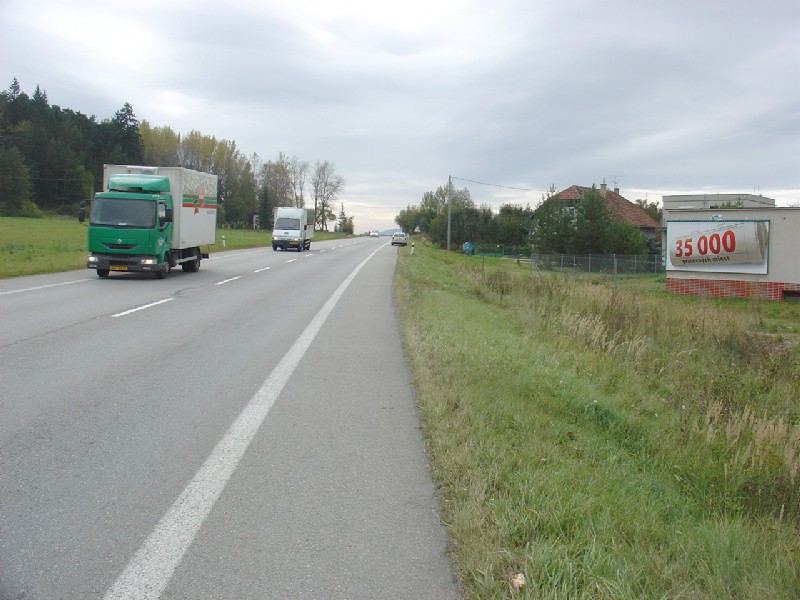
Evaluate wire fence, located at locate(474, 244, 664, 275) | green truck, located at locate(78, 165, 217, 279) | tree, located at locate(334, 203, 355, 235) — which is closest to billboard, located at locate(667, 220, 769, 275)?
wire fence, located at locate(474, 244, 664, 275)

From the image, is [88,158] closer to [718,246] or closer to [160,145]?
[160,145]

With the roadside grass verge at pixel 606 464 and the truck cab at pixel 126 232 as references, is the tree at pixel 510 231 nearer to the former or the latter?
the truck cab at pixel 126 232

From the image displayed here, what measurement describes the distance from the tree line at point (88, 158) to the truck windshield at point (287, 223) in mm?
38850

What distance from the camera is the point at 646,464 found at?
5.78m

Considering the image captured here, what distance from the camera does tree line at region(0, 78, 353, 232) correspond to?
9088cm

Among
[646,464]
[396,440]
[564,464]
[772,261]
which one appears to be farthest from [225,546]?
[772,261]

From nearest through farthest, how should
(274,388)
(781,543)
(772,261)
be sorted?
(781,543)
(274,388)
(772,261)

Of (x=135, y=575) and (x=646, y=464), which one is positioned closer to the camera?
(x=135, y=575)

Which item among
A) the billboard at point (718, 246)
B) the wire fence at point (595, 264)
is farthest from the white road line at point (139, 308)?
the wire fence at point (595, 264)

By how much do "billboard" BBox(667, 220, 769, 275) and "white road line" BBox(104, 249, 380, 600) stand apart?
33.2 meters

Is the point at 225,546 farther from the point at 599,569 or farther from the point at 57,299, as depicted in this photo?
the point at 57,299

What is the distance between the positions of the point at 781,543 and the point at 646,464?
172cm

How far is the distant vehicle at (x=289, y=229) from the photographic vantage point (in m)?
48.5

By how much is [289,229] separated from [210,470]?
45.0m
